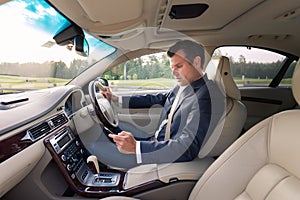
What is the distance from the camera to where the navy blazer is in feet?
4.36

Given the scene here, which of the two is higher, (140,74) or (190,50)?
(190,50)

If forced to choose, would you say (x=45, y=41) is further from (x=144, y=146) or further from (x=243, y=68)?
(x=243, y=68)

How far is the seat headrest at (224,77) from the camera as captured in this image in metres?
1.54

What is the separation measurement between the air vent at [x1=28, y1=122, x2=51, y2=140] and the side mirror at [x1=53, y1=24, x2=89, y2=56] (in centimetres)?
63

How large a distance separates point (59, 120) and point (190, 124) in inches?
26.9

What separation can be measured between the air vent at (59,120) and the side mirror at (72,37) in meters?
0.47

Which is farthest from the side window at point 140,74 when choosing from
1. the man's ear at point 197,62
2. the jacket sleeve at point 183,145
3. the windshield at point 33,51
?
the jacket sleeve at point 183,145

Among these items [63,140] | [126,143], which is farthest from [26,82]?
[126,143]

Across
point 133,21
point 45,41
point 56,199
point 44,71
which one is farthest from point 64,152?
point 133,21

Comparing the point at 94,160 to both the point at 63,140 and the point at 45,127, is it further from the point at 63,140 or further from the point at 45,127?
the point at 45,127

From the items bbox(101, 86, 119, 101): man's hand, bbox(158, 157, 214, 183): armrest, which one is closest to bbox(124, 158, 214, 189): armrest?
bbox(158, 157, 214, 183): armrest

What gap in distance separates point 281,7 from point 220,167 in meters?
1.11

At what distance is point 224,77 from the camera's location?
156 cm

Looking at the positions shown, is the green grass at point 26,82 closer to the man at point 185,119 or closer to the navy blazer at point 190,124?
the man at point 185,119
